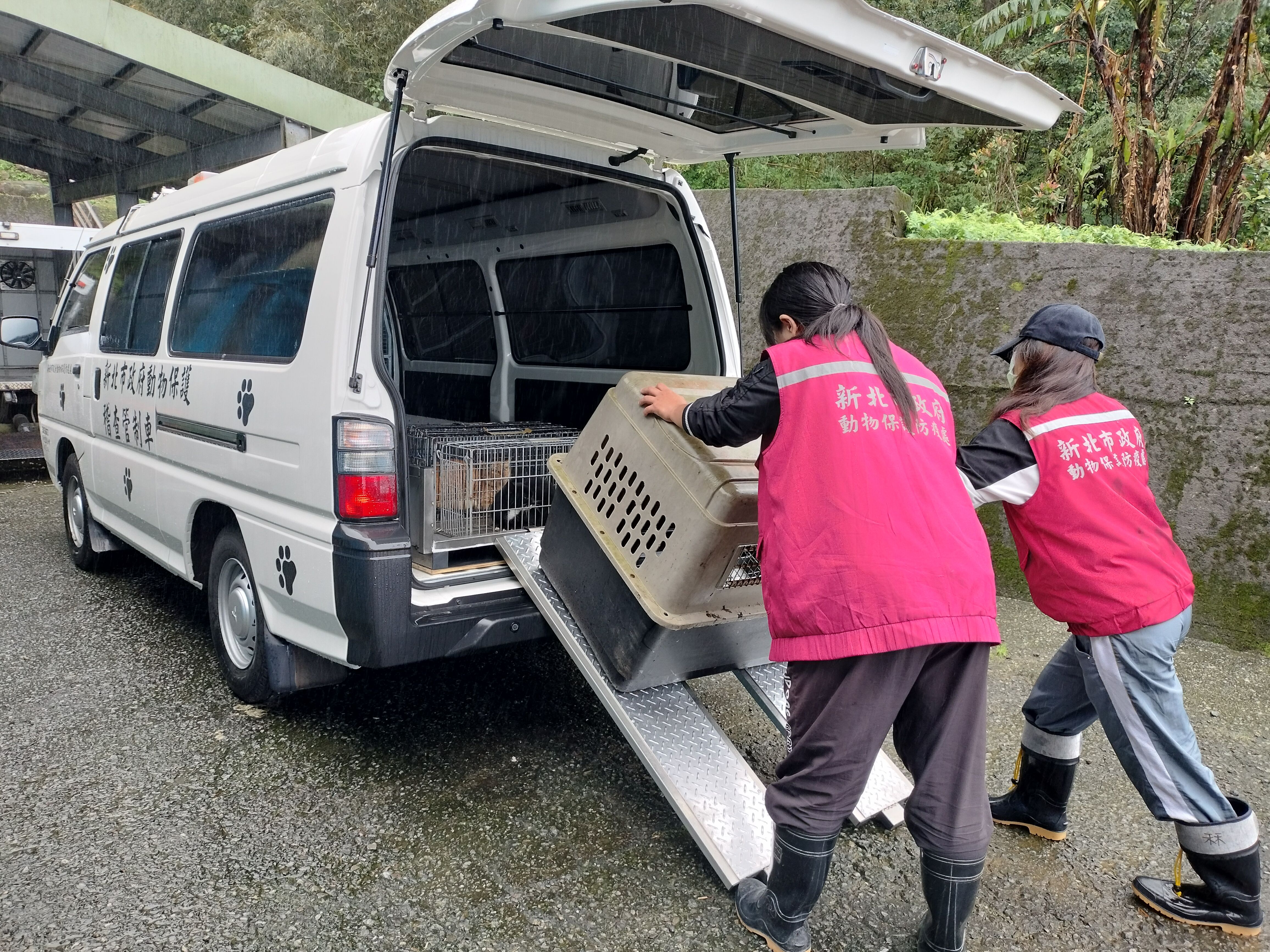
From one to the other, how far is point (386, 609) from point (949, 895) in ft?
5.49

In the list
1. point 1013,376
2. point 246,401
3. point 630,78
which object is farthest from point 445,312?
point 1013,376

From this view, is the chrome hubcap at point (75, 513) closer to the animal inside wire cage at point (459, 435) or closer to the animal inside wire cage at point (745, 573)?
the animal inside wire cage at point (459, 435)

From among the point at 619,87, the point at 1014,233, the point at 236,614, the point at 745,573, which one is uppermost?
the point at 619,87

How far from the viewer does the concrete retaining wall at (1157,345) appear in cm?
463

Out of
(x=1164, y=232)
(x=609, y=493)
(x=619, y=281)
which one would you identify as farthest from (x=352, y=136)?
(x=1164, y=232)

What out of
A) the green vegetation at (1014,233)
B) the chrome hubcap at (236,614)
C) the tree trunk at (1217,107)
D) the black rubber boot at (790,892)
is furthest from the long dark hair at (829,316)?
the tree trunk at (1217,107)

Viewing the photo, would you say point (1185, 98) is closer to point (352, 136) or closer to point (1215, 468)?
point (1215, 468)

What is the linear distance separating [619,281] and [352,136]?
1.71 metres

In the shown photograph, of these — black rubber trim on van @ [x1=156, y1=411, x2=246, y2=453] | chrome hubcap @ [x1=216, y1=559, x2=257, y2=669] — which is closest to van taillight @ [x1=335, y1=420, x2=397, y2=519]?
black rubber trim on van @ [x1=156, y1=411, x2=246, y2=453]

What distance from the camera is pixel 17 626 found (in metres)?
4.48

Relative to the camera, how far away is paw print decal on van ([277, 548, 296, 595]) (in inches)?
117

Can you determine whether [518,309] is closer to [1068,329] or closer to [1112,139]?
[1068,329]

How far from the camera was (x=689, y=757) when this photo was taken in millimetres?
2723

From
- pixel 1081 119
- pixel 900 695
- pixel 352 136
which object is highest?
pixel 1081 119
